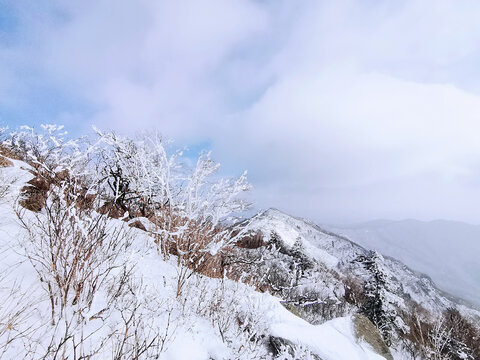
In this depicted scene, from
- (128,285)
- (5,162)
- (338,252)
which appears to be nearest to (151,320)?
(128,285)

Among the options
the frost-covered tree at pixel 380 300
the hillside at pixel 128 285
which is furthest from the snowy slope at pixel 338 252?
the hillside at pixel 128 285

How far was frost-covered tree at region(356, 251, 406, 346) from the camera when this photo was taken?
21125 millimetres

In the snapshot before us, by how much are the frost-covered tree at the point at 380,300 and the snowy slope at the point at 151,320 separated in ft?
54.6

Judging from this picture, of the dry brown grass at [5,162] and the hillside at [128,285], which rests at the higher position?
the dry brown grass at [5,162]

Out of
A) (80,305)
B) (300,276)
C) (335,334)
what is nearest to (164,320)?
(80,305)

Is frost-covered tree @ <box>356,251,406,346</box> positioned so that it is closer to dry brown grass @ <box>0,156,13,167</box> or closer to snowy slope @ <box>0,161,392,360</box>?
snowy slope @ <box>0,161,392,360</box>

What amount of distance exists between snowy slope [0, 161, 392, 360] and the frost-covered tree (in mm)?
16633

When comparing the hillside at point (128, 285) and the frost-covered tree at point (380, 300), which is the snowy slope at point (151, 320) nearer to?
the hillside at point (128, 285)

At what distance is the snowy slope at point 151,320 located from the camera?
110 inches

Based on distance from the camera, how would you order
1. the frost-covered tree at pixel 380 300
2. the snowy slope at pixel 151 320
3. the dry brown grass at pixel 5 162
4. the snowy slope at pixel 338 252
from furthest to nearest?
the snowy slope at pixel 338 252
the frost-covered tree at pixel 380 300
the dry brown grass at pixel 5 162
the snowy slope at pixel 151 320

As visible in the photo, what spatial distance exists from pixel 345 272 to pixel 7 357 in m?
68.3

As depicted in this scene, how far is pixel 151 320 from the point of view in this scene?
13.1 ft

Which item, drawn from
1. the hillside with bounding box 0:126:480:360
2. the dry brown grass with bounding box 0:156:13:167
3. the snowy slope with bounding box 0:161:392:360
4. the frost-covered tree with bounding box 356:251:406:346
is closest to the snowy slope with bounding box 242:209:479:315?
the frost-covered tree with bounding box 356:251:406:346

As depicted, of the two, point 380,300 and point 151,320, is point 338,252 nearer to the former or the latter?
point 380,300
